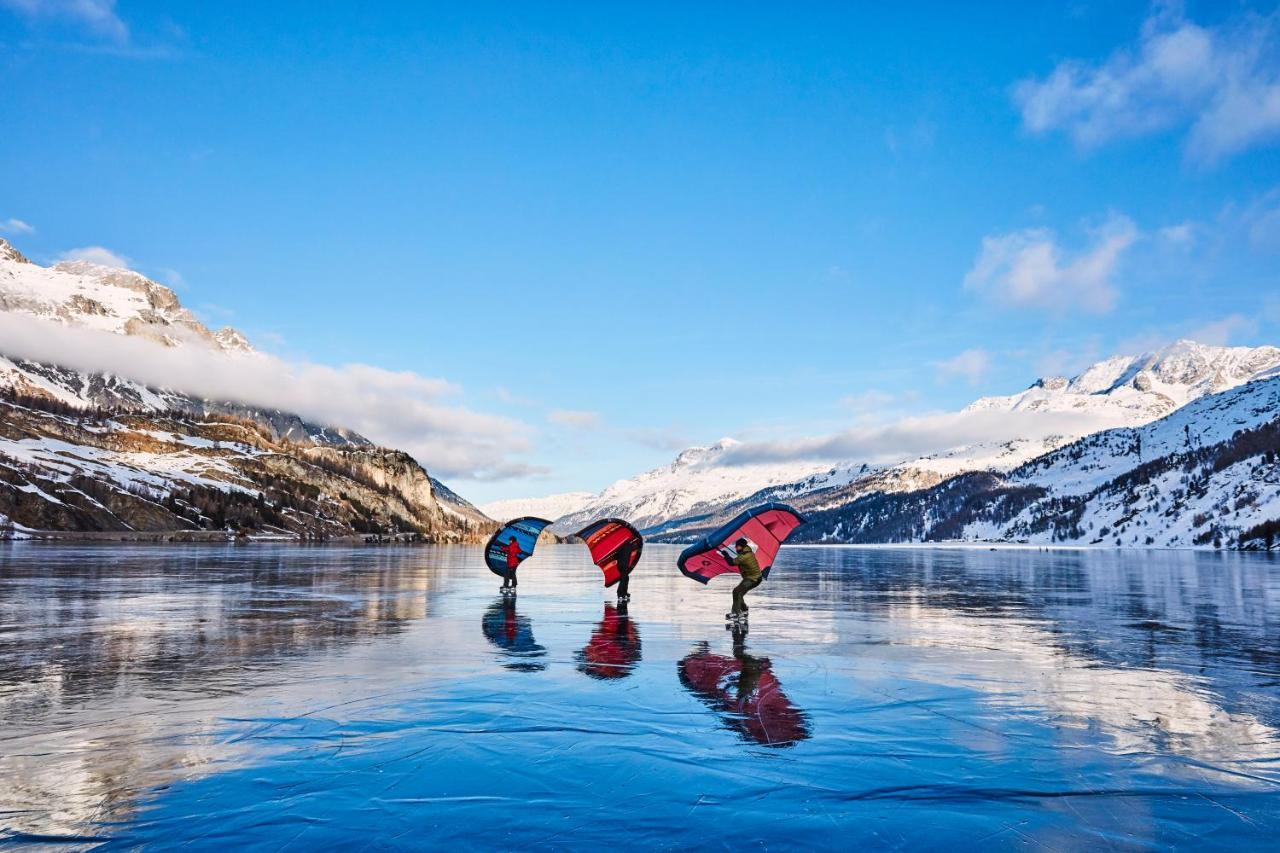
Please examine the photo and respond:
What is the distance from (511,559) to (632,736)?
28343mm

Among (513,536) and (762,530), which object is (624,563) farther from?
(513,536)

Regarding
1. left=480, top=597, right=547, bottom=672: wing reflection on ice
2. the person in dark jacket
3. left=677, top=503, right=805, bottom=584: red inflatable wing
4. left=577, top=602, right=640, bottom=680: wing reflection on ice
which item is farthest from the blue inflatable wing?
left=577, top=602, right=640, bottom=680: wing reflection on ice

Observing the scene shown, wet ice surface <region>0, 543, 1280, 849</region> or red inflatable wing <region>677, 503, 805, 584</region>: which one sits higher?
red inflatable wing <region>677, 503, 805, 584</region>

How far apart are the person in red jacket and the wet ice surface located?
13.8 meters

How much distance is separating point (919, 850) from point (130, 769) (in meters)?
8.55

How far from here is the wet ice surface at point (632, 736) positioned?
8117mm

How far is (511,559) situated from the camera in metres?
39.2

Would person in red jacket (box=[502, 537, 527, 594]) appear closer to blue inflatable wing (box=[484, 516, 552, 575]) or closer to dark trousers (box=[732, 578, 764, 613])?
blue inflatable wing (box=[484, 516, 552, 575])

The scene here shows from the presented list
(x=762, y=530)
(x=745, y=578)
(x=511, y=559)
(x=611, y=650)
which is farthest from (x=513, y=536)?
(x=611, y=650)

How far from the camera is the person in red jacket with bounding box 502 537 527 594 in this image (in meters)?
39.1

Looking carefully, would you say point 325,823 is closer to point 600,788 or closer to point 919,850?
point 600,788

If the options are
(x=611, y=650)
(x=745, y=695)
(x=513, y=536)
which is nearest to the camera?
(x=745, y=695)

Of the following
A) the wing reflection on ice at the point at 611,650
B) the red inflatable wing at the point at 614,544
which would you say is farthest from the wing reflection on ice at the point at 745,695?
the red inflatable wing at the point at 614,544

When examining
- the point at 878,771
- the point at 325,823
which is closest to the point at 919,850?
the point at 878,771
